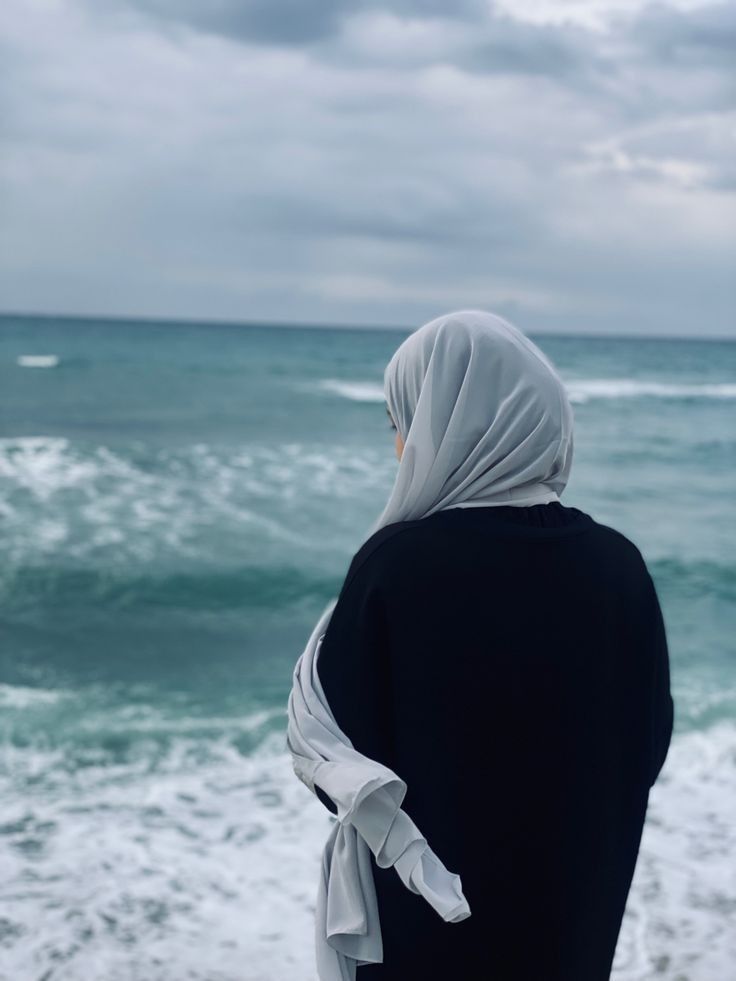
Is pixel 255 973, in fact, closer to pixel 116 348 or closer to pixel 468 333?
pixel 468 333

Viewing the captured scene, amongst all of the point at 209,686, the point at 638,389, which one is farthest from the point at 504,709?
the point at 638,389

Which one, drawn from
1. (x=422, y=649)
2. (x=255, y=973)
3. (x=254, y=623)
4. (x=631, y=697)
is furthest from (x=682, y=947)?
(x=254, y=623)

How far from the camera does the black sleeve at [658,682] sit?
56.6 inches

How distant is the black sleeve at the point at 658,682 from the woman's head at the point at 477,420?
237 mm

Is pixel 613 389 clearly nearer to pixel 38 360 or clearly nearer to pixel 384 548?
pixel 38 360

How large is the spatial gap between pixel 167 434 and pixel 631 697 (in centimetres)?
1809

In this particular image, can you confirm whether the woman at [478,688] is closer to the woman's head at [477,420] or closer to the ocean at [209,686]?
the woman's head at [477,420]

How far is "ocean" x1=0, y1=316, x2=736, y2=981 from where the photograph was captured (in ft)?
11.9

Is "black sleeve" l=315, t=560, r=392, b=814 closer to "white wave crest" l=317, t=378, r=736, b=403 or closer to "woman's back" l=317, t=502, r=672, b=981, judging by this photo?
"woman's back" l=317, t=502, r=672, b=981

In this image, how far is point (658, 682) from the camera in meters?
1.50

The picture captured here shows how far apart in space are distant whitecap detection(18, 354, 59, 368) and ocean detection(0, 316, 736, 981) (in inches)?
671

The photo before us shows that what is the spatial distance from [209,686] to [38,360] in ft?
115

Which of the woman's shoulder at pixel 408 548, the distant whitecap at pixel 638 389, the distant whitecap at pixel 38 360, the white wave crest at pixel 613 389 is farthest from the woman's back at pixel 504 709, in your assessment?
the distant whitecap at pixel 38 360

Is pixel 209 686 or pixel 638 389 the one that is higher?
pixel 209 686
